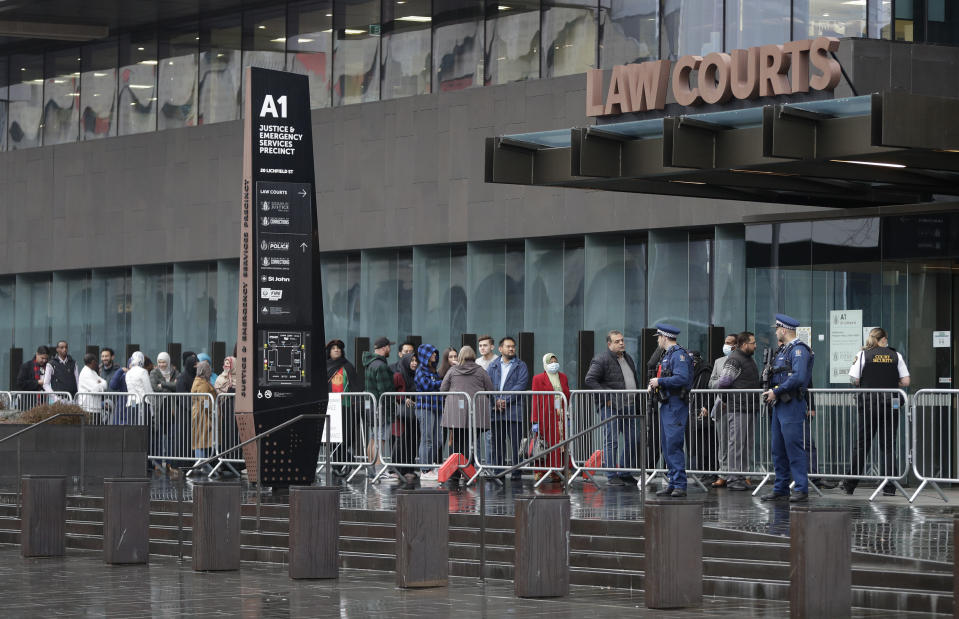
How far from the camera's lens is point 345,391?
76.5 feet

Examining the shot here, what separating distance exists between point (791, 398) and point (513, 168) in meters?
5.74

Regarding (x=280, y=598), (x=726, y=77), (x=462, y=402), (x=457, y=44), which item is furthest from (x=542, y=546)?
(x=457, y=44)

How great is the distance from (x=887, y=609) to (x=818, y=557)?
1.17 m

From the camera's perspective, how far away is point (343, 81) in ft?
108

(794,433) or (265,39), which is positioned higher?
(265,39)

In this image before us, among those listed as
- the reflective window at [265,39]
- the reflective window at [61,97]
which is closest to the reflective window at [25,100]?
the reflective window at [61,97]

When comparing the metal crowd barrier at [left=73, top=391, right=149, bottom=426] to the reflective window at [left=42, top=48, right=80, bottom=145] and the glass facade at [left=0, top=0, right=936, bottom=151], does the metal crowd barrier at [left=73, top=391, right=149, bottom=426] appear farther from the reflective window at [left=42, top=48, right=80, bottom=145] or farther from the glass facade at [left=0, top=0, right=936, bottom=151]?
the reflective window at [left=42, top=48, right=80, bottom=145]

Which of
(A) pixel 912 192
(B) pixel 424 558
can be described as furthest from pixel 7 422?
(A) pixel 912 192

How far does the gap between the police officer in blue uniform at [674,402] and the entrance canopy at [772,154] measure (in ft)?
7.64

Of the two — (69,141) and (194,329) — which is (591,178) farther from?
(69,141)

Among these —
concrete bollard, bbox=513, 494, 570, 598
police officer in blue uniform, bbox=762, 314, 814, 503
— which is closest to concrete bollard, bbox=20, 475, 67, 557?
concrete bollard, bbox=513, 494, 570, 598

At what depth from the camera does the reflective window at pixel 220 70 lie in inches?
1380

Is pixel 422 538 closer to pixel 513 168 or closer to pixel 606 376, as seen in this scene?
pixel 606 376

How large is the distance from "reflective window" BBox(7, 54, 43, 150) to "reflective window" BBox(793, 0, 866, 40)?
21534 mm
